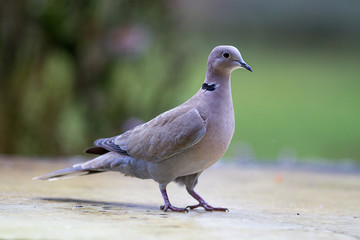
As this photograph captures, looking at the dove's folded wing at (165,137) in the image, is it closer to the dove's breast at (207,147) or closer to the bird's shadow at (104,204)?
the dove's breast at (207,147)

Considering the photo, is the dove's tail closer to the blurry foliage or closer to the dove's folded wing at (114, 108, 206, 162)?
the dove's folded wing at (114, 108, 206, 162)

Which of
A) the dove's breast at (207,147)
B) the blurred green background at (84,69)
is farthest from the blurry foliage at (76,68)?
the dove's breast at (207,147)

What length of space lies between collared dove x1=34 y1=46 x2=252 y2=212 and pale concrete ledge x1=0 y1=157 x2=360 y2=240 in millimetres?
210

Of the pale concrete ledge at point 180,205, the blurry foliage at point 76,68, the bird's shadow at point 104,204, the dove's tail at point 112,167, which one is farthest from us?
the blurry foliage at point 76,68

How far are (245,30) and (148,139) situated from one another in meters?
10.9

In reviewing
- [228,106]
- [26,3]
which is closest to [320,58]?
[26,3]

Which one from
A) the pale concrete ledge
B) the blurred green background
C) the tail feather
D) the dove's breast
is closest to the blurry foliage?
the blurred green background

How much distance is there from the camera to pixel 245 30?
14227mm

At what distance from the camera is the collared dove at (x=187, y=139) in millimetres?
3482

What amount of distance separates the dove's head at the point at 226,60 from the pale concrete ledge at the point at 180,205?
0.80 metres

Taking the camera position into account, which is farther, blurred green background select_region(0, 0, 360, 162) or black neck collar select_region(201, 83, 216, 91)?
blurred green background select_region(0, 0, 360, 162)

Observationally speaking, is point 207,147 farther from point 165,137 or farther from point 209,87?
point 209,87

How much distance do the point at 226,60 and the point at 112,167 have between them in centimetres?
94

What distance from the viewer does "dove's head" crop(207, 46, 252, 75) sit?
364 centimetres
